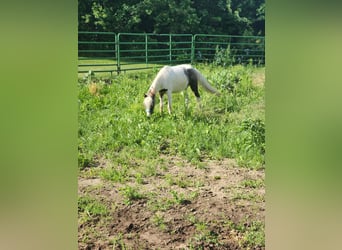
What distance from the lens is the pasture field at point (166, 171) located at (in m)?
3.53

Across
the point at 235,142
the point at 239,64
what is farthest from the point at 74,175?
the point at 239,64

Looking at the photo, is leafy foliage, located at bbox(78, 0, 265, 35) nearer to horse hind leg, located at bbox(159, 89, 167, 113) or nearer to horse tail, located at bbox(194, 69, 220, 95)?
horse tail, located at bbox(194, 69, 220, 95)

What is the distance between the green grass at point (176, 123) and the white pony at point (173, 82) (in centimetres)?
5

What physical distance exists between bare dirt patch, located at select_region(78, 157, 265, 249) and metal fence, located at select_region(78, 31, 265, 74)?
87cm

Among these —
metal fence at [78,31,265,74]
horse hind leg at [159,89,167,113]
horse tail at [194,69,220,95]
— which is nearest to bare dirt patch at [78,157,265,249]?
horse hind leg at [159,89,167,113]

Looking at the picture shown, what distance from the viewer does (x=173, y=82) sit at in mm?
3869

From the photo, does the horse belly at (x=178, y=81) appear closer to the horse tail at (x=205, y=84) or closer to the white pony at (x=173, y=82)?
the white pony at (x=173, y=82)

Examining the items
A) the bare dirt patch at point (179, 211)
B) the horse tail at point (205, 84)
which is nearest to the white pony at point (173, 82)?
the horse tail at point (205, 84)

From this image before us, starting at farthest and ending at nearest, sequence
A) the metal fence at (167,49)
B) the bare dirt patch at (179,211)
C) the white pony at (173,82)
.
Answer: the white pony at (173,82) < the metal fence at (167,49) < the bare dirt patch at (179,211)

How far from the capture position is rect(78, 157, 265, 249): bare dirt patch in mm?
3518

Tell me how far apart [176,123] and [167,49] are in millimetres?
610
